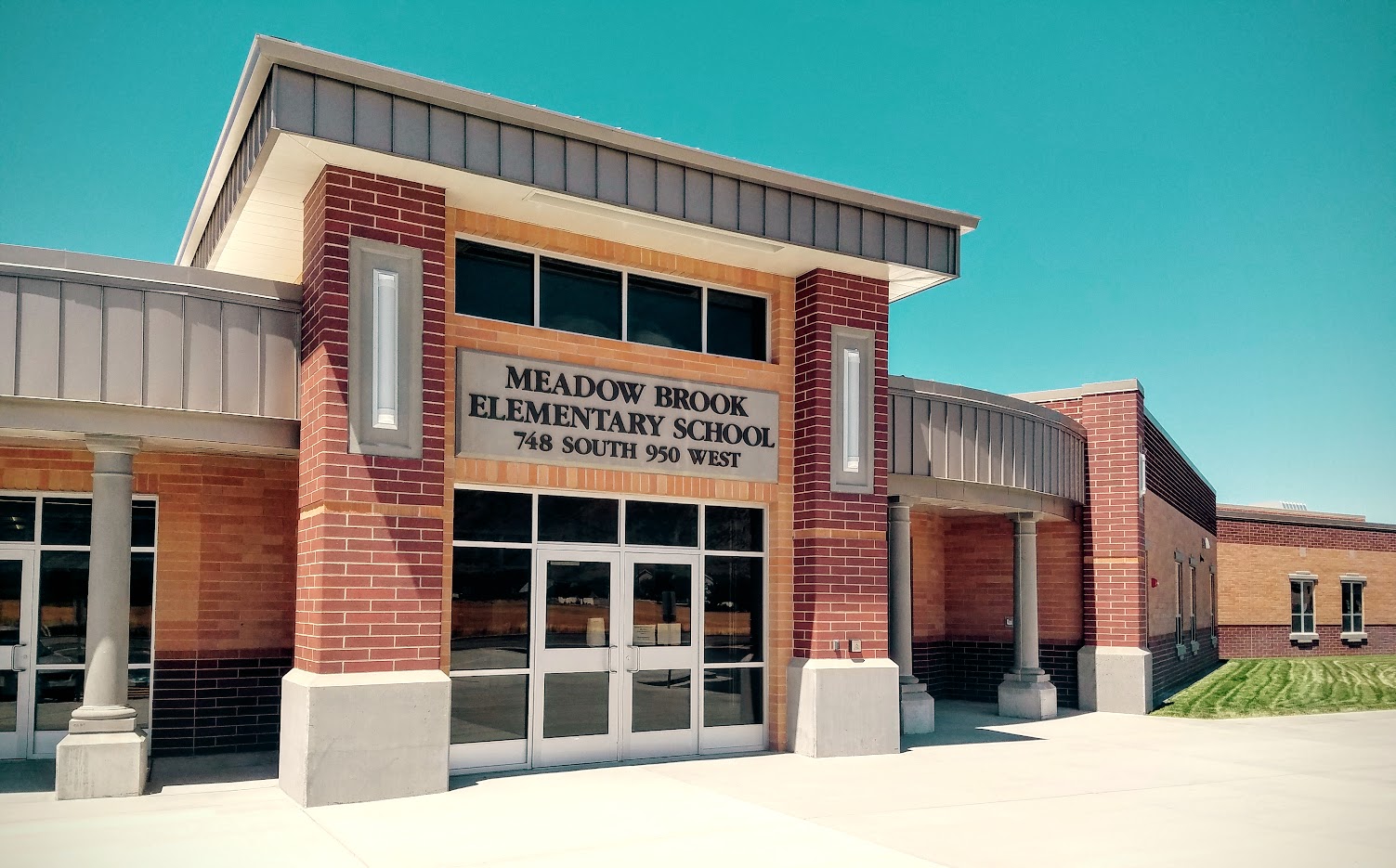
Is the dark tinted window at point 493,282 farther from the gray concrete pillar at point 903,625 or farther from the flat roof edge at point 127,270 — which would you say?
the gray concrete pillar at point 903,625

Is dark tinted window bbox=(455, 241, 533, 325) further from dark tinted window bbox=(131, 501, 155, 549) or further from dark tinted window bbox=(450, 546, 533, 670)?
dark tinted window bbox=(131, 501, 155, 549)

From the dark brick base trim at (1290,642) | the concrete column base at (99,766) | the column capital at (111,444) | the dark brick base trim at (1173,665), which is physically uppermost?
the column capital at (111,444)

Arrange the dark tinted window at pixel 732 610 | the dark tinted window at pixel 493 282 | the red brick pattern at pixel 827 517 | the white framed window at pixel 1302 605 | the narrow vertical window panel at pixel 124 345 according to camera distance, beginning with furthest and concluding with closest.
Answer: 1. the white framed window at pixel 1302 605
2. the red brick pattern at pixel 827 517
3. the dark tinted window at pixel 732 610
4. the dark tinted window at pixel 493 282
5. the narrow vertical window panel at pixel 124 345

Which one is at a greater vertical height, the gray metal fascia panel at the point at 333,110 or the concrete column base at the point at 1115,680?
the gray metal fascia panel at the point at 333,110

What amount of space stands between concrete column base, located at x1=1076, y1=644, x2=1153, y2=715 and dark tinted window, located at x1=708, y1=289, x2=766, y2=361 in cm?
887

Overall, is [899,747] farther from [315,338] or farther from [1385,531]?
[1385,531]

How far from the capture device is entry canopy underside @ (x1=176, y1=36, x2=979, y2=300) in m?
9.25

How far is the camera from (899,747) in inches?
505

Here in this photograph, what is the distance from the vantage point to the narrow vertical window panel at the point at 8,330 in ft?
29.9

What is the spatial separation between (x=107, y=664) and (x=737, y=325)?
7.04 m

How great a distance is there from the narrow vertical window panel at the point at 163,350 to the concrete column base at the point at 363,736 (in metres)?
2.63

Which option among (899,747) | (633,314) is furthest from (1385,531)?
(633,314)

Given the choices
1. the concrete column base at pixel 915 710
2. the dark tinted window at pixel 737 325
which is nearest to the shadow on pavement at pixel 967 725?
the concrete column base at pixel 915 710

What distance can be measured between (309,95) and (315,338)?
2.06 m
